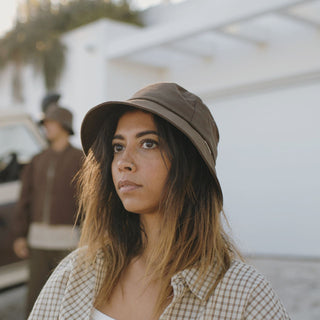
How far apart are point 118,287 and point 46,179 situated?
7.12ft

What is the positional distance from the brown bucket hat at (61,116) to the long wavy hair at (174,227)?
2.08 m

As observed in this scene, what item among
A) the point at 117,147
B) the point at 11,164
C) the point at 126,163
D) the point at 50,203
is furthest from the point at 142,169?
the point at 11,164

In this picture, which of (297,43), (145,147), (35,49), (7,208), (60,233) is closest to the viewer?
(145,147)

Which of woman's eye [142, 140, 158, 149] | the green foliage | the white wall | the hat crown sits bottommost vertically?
the white wall

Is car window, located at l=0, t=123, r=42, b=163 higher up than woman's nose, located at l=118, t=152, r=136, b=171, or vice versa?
woman's nose, located at l=118, t=152, r=136, b=171

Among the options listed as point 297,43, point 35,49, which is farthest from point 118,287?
point 35,49

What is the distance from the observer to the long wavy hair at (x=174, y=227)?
150cm

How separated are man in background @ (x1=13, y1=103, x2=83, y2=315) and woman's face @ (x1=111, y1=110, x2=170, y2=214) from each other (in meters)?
→ 2.01

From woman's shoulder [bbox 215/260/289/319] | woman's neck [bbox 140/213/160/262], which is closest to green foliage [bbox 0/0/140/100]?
woman's neck [bbox 140/213/160/262]

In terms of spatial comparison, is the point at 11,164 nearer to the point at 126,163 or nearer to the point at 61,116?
the point at 61,116

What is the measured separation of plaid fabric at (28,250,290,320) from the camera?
1.32 metres

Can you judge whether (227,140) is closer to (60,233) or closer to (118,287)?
(60,233)

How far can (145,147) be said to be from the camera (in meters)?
1.51

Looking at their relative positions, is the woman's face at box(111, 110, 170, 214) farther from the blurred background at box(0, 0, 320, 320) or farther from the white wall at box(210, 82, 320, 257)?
the white wall at box(210, 82, 320, 257)
